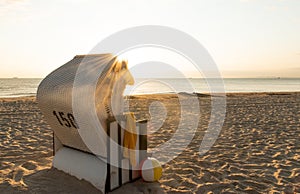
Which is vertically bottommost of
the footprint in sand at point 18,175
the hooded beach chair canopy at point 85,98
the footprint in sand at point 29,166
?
the footprint in sand at point 18,175

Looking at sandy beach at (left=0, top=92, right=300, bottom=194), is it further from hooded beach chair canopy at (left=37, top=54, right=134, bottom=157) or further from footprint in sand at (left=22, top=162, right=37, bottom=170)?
hooded beach chair canopy at (left=37, top=54, right=134, bottom=157)

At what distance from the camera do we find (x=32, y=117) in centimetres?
1319

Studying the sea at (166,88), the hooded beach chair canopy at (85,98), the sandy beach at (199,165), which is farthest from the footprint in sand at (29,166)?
the sea at (166,88)

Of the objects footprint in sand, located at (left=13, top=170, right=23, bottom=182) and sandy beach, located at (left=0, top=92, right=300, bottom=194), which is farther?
footprint in sand, located at (left=13, top=170, right=23, bottom=182)

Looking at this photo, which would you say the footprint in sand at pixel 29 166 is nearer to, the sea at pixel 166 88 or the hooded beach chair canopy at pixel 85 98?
the hooded beach chair canopy at pixel 85 98

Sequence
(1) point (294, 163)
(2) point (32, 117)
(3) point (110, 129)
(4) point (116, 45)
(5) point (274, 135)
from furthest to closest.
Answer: (2) point (32, 117) → (5) point (274, 135) → (1) point (294, 163) → (4) point (116, 45) → (3) point (110, 129)

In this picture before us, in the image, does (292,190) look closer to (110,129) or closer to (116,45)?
(110,129)

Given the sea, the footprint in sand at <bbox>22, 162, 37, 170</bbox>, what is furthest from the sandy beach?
the sea

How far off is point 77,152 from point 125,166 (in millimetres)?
1227

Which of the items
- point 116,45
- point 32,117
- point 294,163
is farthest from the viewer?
point 32,117

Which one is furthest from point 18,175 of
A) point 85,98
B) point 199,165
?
point 199,165

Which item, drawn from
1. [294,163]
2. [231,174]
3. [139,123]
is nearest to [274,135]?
[294,163]

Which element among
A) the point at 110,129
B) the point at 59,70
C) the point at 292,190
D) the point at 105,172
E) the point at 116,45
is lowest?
the point at 292,190

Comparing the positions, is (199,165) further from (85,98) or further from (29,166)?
(29,166)
